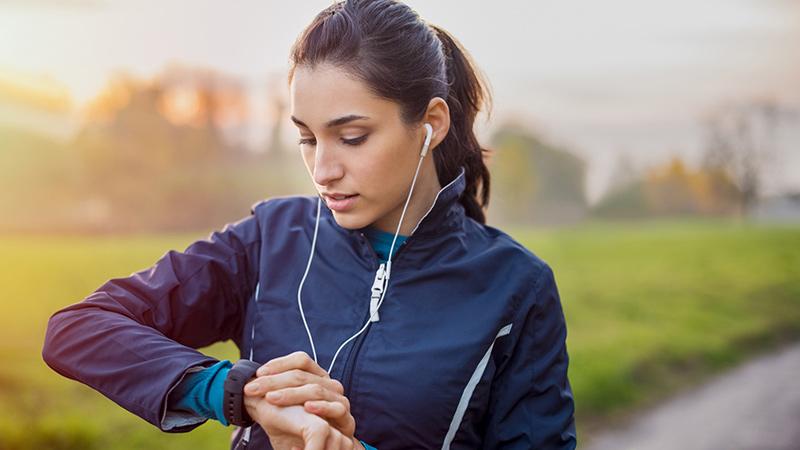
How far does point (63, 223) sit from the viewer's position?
5324 millimetres

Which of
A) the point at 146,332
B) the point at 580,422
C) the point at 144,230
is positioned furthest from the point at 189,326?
the point at 144,230

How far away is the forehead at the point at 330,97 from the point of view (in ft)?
5.63

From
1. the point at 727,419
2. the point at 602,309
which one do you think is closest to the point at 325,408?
the point at 727,419

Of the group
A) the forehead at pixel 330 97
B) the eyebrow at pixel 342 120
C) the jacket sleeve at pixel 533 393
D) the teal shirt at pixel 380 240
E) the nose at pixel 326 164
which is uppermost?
the forehead at pixel 330 97

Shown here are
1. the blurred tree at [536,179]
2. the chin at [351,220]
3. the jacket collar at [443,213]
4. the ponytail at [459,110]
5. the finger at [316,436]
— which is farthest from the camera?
the blurred tree at [536,179]

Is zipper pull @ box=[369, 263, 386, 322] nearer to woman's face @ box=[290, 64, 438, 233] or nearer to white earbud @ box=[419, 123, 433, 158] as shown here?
woman's face @ box=[290, 64, 438, 233]

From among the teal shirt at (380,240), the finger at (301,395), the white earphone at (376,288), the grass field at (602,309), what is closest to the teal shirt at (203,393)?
the finger at (301,395)

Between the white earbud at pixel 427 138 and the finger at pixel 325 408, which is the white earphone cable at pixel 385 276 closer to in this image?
the white earbud at pixel 427 138

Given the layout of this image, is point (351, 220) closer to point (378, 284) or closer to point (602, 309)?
point (378, 284)

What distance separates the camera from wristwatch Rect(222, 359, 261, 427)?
1.55 meters

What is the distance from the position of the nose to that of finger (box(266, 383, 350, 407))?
449mm

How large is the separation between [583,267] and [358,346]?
21.4ft

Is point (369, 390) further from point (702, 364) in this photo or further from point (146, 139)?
point (702, 364)

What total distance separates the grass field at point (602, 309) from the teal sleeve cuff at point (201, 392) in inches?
93.1
